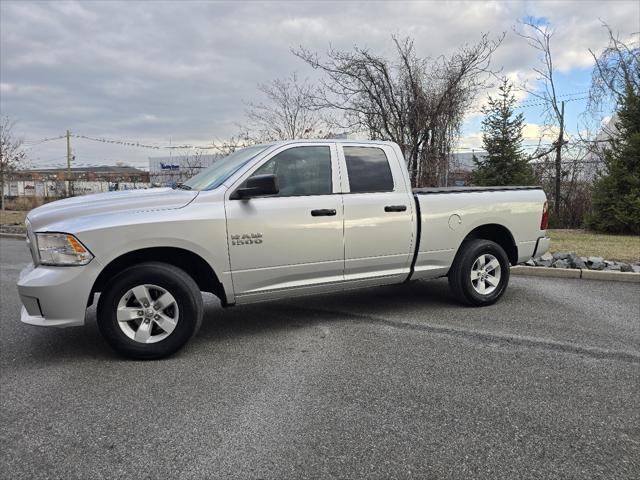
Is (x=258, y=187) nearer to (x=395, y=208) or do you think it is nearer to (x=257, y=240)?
(x=257, y=240)

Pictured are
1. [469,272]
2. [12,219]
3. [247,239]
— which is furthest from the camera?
[12,219]

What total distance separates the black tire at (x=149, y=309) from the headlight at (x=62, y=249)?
31 cm

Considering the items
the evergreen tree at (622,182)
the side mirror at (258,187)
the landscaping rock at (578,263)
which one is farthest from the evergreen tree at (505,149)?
the side mirror at (258,187)

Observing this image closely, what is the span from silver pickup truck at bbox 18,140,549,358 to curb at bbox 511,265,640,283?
2114 millimetres

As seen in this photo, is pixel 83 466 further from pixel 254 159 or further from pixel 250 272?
pixel 254 159

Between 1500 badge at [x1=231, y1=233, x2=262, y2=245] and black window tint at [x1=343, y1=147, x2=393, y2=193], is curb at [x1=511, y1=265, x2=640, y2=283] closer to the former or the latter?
black window tint at [x1=343, y1=147, x2=393, y2=193]

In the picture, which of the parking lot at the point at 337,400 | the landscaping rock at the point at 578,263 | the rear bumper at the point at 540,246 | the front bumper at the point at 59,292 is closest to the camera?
the parking lot at the point at 337,400

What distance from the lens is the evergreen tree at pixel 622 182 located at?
12.5 m

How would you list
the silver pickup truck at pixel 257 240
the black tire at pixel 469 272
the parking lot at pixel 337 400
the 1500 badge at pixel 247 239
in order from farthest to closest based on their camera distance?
the black tire at pixel 469 272 < the 1500 badge at pixel 247 239 < the silver pickup truck at pixel 257 240 < the parking lot at pixel 337 400

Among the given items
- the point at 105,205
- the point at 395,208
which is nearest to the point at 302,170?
the point at 395,208

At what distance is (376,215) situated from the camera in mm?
4988

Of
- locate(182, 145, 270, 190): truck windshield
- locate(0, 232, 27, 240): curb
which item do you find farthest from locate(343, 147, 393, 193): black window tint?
locate(0, 232, 27, 240): curb

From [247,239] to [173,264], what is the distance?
2.39 ft

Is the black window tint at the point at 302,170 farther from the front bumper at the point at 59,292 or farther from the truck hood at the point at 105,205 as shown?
the front bumper at the point at 59,292
